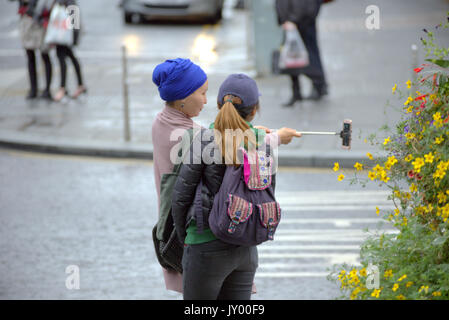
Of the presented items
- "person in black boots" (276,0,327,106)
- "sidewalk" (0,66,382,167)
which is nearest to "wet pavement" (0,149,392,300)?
"sidewalk" (0,66,382,167)

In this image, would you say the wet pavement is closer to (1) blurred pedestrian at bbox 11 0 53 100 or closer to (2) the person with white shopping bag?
(2) the person with white shopping bag

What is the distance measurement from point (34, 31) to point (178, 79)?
807 cm

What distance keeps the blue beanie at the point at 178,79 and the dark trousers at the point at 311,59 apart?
694cm

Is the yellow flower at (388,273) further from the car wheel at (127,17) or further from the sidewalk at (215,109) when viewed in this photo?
Result: the car wheel at (127,17)

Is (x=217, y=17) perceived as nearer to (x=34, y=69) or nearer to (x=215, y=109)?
(x=34, y=69)

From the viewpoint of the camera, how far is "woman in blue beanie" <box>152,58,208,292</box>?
370 centimetres

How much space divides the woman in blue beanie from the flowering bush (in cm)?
82

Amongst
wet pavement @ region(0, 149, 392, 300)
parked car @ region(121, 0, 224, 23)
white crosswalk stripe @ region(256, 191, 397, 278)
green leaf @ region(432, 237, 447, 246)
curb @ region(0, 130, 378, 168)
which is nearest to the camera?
green leaf @ region(432, 237, 447, 246)

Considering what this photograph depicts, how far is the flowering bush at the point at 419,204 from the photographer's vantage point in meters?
3.21

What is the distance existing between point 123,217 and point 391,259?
12.9ft

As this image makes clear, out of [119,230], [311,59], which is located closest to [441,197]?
[119,230]
